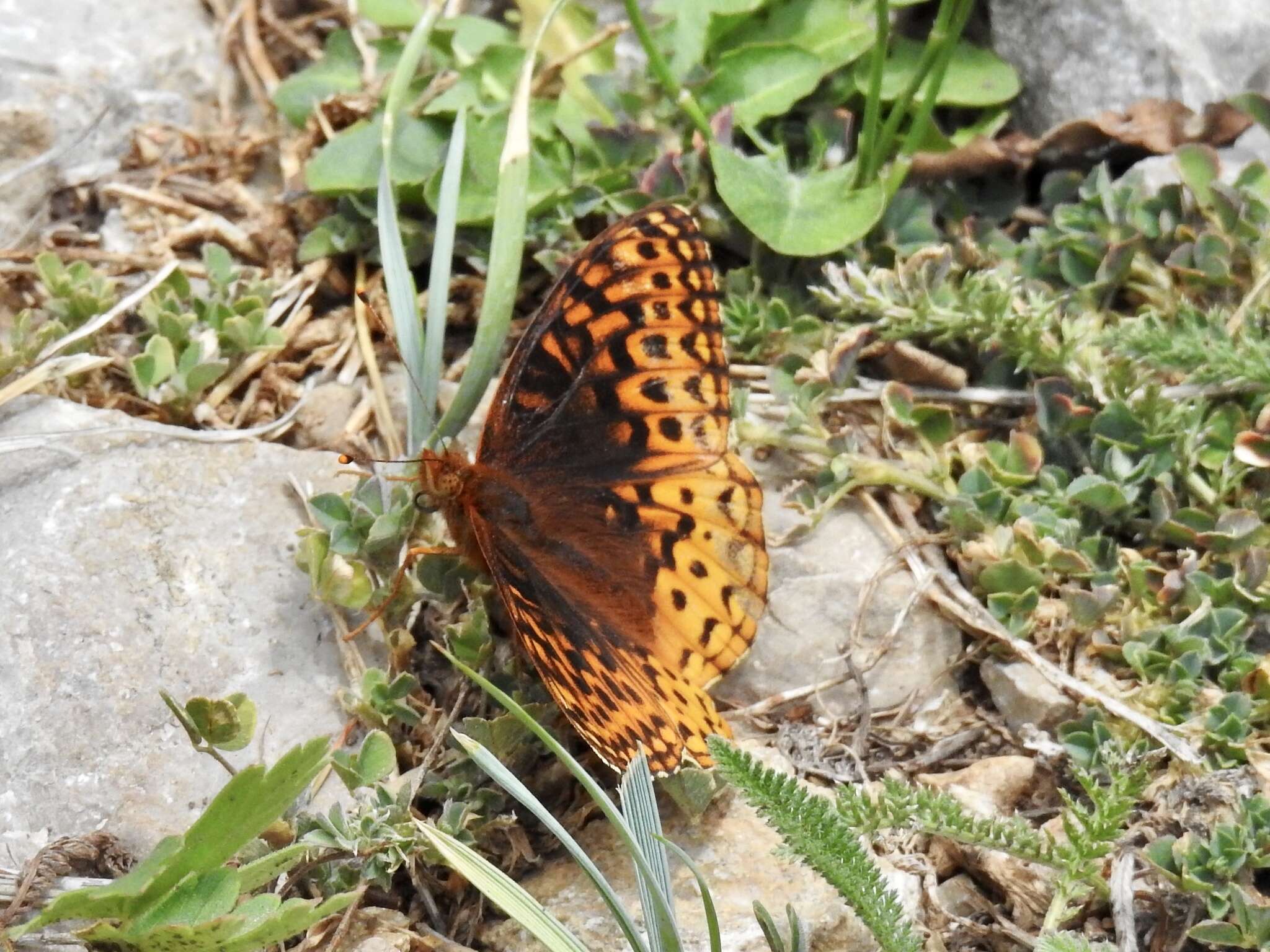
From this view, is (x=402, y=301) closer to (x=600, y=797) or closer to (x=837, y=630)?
(x=837, y=630)

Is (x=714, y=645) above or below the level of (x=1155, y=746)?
above

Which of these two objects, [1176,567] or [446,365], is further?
[446,365]

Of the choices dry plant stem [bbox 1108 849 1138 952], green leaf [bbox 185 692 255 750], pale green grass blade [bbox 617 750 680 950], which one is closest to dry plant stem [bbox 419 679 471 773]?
green leaf [bbox 185 692 255 750]

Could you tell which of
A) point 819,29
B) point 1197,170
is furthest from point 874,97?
point 1197,170

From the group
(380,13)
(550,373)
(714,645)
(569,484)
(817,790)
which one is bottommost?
(817,790)

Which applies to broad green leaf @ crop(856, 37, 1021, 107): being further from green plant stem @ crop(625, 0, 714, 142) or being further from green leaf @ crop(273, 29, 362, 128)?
green leaf @ crop(273, 29, 362, 128)

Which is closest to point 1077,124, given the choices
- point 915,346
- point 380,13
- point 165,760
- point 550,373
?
point 915,346

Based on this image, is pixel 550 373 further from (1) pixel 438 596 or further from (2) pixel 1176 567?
(2) pixel 1176 567

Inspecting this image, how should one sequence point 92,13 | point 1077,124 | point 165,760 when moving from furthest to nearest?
point 92,13 < point 1077,124 < point 165,760
